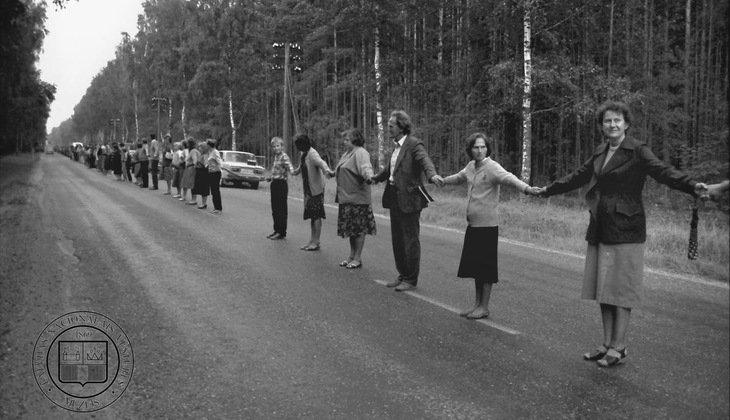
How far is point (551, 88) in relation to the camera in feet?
68.1

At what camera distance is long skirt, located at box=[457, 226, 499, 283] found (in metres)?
6.13

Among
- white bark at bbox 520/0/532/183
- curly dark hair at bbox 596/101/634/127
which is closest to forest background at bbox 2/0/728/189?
white bark at bbox 520/0/532/183

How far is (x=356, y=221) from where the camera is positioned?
8.79 m

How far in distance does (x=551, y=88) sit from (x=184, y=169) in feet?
39.2

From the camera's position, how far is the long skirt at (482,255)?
613cm

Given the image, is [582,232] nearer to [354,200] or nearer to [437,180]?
[354,200]

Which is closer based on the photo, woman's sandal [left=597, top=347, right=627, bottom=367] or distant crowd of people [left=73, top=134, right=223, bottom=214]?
woman's sandal [left=597, top=347, right=627, bottom=367]

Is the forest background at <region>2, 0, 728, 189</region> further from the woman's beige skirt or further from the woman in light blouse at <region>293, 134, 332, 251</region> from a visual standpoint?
the woman's beige skirt

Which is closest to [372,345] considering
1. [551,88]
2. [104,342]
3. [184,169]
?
[104,342]

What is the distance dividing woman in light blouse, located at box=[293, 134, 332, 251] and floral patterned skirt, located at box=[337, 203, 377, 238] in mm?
1592

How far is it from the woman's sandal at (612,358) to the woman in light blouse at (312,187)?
20.0ft

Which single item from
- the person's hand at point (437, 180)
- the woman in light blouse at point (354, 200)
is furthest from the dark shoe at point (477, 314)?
the woman in light blouse at point (354, 200)

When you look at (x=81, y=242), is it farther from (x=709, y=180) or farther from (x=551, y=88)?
(x=709, y=180)

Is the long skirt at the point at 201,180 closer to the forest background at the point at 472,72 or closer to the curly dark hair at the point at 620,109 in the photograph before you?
the forest background at the point at 472,72
